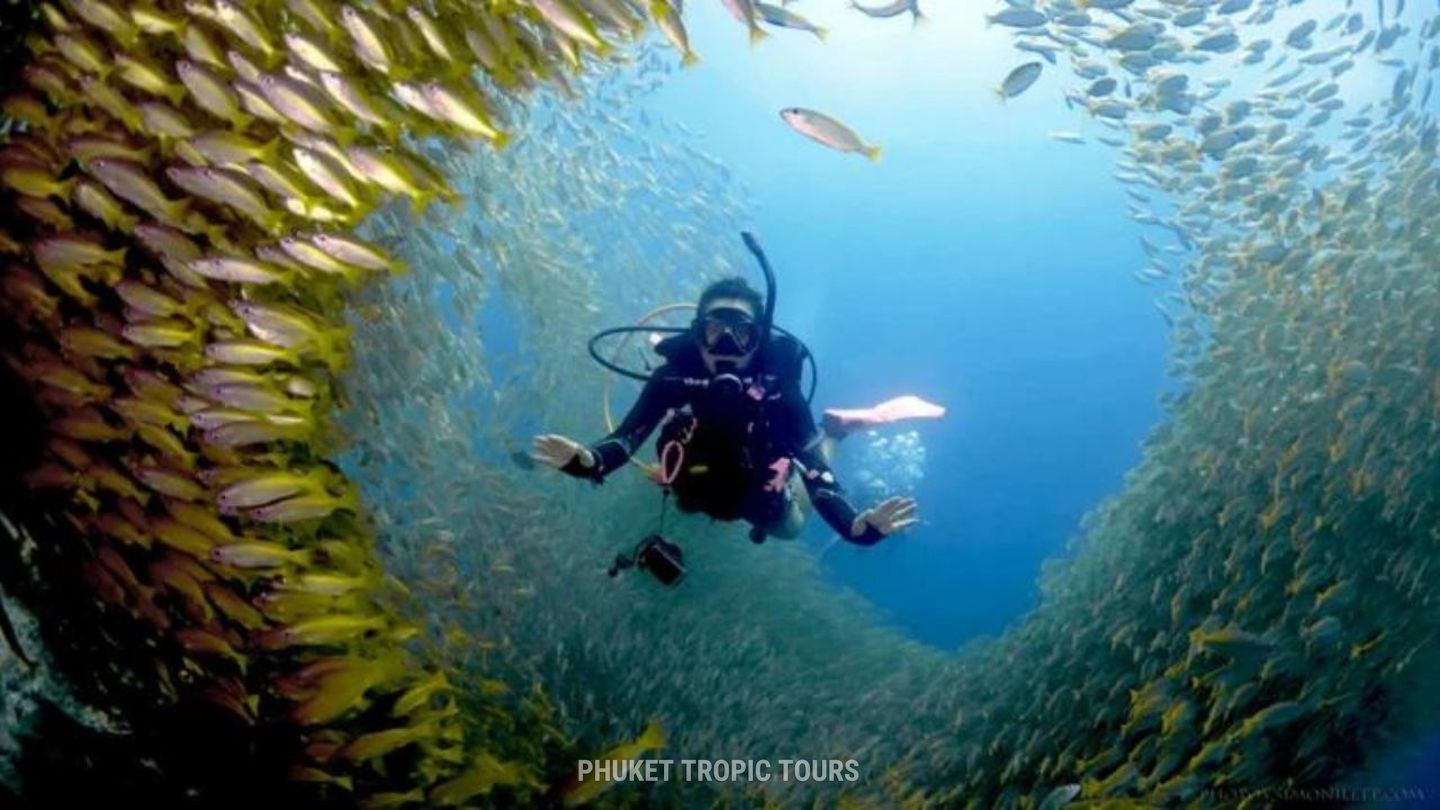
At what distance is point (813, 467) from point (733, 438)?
1.93ft

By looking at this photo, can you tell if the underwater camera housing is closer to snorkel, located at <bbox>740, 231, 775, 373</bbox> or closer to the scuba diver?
the scuba diver

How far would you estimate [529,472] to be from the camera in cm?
1124

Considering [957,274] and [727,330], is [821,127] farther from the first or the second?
[957,274]

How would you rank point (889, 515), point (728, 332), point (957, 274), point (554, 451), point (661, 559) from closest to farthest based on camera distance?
point (889, 515), point (554, 451), point (661, 559), point (728, 332), point (957, 274)

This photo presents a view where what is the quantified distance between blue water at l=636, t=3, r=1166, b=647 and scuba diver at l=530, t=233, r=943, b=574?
37100 millimetres

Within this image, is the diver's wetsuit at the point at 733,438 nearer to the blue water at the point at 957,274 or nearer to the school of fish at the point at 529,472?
the school of fish at the point at 529,472

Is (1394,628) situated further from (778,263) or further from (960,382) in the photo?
(778,263)

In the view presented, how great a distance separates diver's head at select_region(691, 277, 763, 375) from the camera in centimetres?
554

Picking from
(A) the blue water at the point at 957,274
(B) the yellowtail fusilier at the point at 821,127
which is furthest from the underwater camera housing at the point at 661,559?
(A) the blue water at the point at 957,274

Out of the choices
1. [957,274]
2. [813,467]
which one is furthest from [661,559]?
[957,274]

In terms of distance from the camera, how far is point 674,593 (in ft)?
32.3

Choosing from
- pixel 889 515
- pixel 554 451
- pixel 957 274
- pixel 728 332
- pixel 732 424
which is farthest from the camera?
pixel 957 274

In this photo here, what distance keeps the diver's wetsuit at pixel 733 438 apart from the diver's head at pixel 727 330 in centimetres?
12

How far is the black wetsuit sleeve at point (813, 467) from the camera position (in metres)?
5.03
